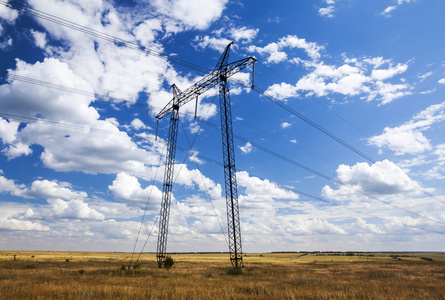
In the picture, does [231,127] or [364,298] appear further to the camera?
[231,127]

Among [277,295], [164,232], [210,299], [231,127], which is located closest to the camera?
[210,299]

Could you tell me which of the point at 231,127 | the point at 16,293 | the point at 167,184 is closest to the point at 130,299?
the point at 16,293

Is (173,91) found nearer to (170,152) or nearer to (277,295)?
(170,152)

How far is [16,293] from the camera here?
14.7 m

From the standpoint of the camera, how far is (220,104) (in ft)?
148

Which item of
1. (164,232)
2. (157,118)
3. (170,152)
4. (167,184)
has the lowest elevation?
(164,232)

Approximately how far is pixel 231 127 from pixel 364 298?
32494 mm

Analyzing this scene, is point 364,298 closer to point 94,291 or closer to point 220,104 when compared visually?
point 94,291

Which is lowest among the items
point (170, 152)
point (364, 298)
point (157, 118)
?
point (364, 298)

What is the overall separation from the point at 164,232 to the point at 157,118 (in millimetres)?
24133

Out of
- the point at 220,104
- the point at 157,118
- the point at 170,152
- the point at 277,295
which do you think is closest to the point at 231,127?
the point at 220,104

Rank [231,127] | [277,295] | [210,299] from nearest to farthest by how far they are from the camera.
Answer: [210,299]
[277,295]
[231,127]

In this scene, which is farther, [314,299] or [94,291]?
[94,291]

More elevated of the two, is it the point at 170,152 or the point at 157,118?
the point at 157,118
